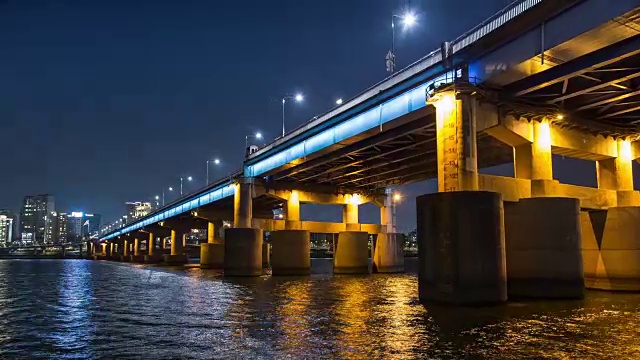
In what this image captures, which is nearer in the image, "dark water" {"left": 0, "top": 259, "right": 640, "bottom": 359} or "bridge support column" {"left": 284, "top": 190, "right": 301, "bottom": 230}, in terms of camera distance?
"dark water" {"left": 0, "top": 259, "right": 640, "bottom": 359}

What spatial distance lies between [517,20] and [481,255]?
972 cm

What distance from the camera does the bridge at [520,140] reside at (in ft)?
72.4

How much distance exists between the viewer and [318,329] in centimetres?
1694

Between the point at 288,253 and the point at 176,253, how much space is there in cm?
7160

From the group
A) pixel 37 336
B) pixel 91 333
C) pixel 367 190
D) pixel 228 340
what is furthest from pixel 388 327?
pixel 367 190

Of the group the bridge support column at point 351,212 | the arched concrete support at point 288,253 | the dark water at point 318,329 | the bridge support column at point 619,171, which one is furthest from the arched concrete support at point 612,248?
the bridge support column at point 351,212

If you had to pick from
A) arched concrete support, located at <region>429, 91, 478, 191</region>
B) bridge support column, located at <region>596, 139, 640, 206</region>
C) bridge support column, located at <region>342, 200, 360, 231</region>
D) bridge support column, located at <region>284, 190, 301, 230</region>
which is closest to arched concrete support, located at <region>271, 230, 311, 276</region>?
bridge support column, located at <region>284, 190, 301, 230</region>

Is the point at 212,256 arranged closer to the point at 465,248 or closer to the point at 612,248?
the point at 612,248

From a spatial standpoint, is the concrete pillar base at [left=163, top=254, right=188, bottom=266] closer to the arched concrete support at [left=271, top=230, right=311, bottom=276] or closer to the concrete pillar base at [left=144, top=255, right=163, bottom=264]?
the concrete pillar base at [left=144, top=255, right=163, bottom=264]

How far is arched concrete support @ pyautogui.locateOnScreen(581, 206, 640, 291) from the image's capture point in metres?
29.2

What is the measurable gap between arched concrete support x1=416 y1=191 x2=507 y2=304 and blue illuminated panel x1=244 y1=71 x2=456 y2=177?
6.82 metres

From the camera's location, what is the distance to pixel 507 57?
23969 millimetres

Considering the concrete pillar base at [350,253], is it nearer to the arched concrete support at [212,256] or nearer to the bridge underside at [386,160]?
the bridge underside at [386,160]

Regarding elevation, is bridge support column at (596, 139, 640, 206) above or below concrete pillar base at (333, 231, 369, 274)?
above
